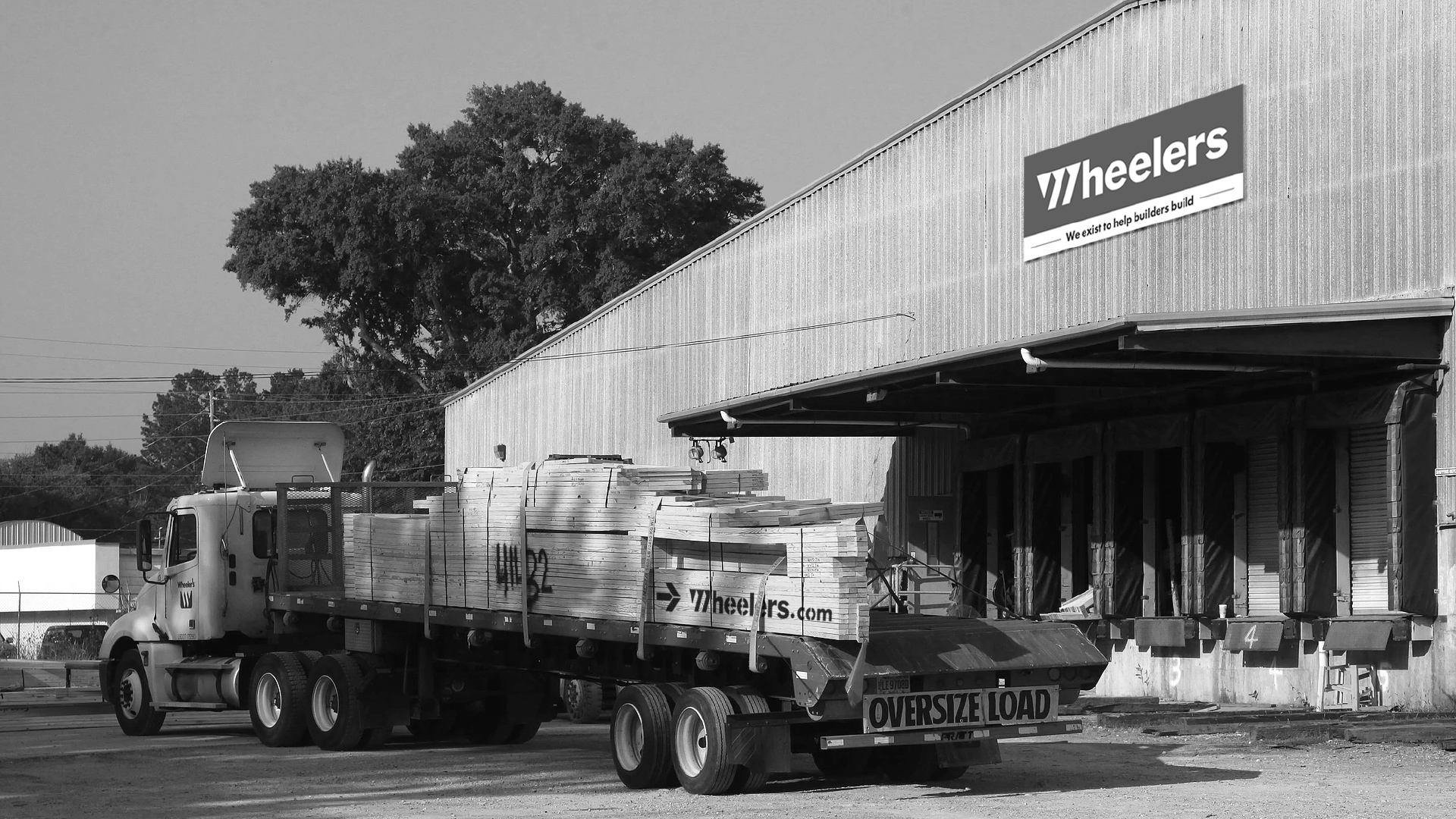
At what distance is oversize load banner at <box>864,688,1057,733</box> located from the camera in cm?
1109

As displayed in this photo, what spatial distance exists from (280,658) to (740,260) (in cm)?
1487

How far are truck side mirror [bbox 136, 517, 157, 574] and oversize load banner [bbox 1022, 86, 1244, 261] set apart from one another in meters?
12.0

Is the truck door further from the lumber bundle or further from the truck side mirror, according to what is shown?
the lumber bundle

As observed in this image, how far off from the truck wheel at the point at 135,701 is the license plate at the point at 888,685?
10.7 metres

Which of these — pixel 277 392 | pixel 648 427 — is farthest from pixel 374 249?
pixel 277 392

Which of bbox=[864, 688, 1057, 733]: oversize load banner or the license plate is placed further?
bbox=[864, 688, 1057, 733]: oversize load banner

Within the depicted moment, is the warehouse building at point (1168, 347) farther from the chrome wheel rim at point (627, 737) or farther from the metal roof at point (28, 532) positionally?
the metal roof at point (28, 532)

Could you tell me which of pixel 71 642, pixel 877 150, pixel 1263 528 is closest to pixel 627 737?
pixel 1263 528

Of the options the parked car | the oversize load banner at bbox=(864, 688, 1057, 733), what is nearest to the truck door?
the oversize load banner at bbox=(864, 688, 1057, 733)

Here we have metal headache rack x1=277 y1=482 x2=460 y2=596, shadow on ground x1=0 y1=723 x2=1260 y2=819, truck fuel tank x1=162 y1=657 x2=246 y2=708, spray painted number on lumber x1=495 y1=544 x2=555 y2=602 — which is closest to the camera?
shadow on ground x1=0 y1=723 x2=1260 y2=819

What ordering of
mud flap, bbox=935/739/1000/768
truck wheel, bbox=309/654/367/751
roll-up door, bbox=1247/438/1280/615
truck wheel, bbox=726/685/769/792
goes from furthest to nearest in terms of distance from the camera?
roll-up door, bbox=1247/438/1280/615
truck wheel, bbox=309/654/367/751
mud flap, bbox=935/739/1000/768
truck wheel, bbox=726/685/769/792

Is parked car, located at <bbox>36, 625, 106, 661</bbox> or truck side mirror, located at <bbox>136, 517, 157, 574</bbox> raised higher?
truck side mirror, located at <bbox>136, 517, 157, 574</bbox>

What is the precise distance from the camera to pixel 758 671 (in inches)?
449

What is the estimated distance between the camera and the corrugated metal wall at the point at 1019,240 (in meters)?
17.5
